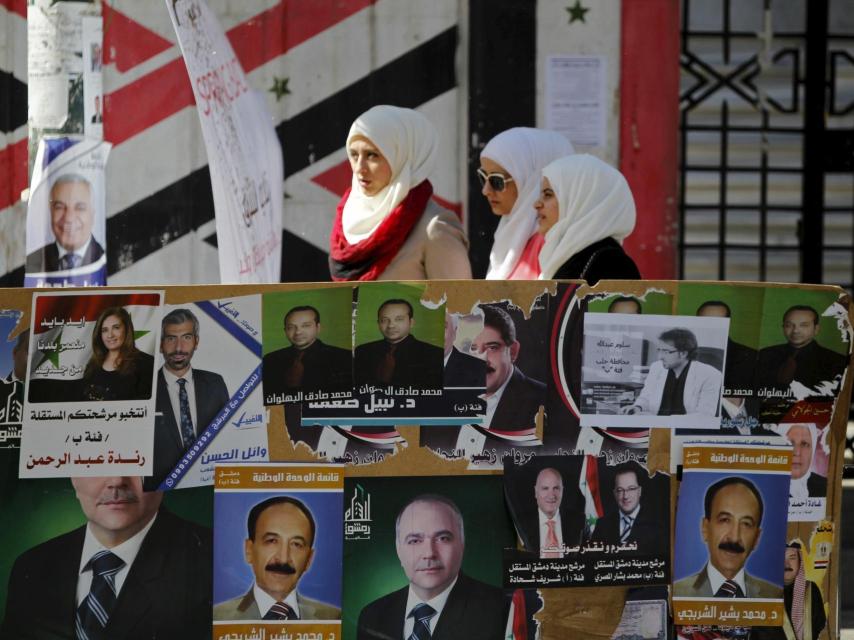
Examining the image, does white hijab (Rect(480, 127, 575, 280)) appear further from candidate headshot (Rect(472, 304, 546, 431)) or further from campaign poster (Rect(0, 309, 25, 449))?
campaign poster (Rect(0, 309, 25, 449))

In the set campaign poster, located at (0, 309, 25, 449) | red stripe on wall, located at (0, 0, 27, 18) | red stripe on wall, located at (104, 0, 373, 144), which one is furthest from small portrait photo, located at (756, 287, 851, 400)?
red stripe on wall, located at (0, 0, 27, 18)

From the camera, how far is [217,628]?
303 centimetres

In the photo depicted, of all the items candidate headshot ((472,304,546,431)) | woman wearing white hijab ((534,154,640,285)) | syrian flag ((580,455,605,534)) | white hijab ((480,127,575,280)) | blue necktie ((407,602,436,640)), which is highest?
white hijab ((480,127,575,280))

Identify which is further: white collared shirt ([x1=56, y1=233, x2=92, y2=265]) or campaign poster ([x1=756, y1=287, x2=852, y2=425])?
white collared shirt ([x1=56, y1=233, x2=92, y2=265])

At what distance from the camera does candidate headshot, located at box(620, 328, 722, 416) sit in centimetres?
310

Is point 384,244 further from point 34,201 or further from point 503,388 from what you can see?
point 503,388

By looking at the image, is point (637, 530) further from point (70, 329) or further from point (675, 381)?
point (70, 329)

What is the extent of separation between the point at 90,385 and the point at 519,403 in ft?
2.95

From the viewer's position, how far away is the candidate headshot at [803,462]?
3.20 metres

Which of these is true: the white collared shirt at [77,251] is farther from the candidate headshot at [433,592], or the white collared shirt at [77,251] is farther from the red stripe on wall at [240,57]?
the red stripe on wall at [240,57]

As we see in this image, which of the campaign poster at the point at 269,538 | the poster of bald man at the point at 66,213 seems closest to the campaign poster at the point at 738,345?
the campaign poster at the point at 269,538

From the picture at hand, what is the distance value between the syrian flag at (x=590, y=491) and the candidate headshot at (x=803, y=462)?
44cm

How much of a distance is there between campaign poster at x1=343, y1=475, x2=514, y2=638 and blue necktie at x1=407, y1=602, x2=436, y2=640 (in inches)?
0.6

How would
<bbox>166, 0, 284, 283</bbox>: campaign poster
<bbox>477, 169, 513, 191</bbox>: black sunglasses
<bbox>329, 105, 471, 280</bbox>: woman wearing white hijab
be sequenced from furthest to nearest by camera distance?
1. <bbox>477, 169, 513, 191</bbox>: black sunglasses
2. <bbox>329, 105, 471, 280</bbox>: woman wearing white hijab
3. <bbox>166, 0, 284, 283</bbox>: campaign poster
